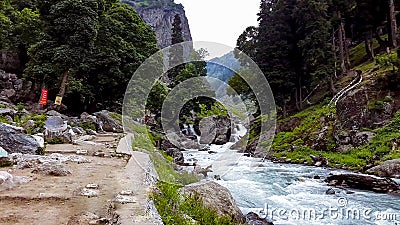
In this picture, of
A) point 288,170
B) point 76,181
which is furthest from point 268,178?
point 76,181

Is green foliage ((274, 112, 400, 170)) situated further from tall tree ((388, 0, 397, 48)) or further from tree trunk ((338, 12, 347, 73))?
tree trunk ((338, 12, 347, 73))

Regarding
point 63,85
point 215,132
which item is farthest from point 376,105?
point 63,85

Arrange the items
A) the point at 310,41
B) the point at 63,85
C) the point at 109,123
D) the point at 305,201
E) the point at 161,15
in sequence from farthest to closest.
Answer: the point at 161,15 < the point at 310,41 < the point at 63,85 < the point at 109,123 < the point at 305,201

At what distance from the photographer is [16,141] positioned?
27.5 ft

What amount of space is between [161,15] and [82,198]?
117399 millimetres

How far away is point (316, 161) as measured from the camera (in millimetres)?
17641

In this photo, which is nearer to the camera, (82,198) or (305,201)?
(82,198)

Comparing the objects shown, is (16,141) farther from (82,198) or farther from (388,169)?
(388,169)

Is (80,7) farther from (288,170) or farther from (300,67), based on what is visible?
(300,67)

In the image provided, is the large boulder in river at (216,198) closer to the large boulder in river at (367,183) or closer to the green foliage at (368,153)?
the large boulder in river at (367,183)

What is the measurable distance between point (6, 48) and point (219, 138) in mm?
19743

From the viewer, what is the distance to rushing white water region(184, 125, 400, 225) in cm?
829

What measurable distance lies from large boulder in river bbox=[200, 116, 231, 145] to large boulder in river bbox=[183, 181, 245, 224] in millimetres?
20337

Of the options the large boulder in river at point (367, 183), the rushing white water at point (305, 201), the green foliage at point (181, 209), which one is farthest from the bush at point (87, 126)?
the green foliage at point (181, 209)
